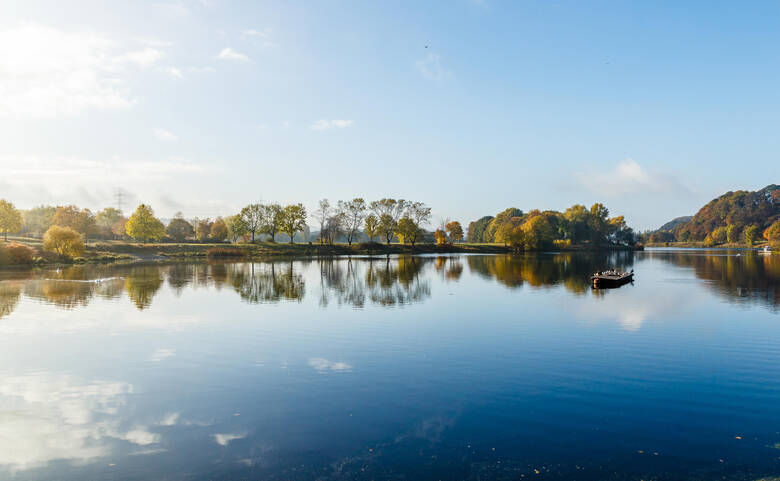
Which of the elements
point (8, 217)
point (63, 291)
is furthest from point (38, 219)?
point (63, 291)

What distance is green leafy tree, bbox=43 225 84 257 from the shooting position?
263ft

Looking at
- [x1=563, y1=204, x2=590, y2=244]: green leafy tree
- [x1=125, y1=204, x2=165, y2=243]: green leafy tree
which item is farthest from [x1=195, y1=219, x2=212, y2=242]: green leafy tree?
[x1=563, y1=204, x2=590, y2=244]: green leafy tree

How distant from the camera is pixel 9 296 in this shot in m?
37.5

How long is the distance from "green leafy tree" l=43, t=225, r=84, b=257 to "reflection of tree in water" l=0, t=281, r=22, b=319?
3629 cm

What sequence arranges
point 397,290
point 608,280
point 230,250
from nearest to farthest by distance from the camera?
point 397,290
point 608,280
point 230,250

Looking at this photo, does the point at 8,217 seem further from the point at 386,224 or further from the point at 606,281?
the point at 606,281

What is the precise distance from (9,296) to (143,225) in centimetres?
9445

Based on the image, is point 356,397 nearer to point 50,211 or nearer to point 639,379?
point 639,379

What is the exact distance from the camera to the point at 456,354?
19.4 meters

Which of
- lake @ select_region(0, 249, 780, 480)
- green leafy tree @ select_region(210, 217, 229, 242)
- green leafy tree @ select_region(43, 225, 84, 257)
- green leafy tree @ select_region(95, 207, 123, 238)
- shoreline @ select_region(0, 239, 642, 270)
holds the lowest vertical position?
lake @ select_region(0, 249, 780, 480)

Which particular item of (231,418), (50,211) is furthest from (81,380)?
(50,211)

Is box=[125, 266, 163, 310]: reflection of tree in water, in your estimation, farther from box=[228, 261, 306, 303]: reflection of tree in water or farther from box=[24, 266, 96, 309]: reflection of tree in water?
box=[228, 261, 306, 303]: reflection of tree in water

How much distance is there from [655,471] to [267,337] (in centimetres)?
1828

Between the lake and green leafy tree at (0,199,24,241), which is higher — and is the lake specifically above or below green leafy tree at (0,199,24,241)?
below
